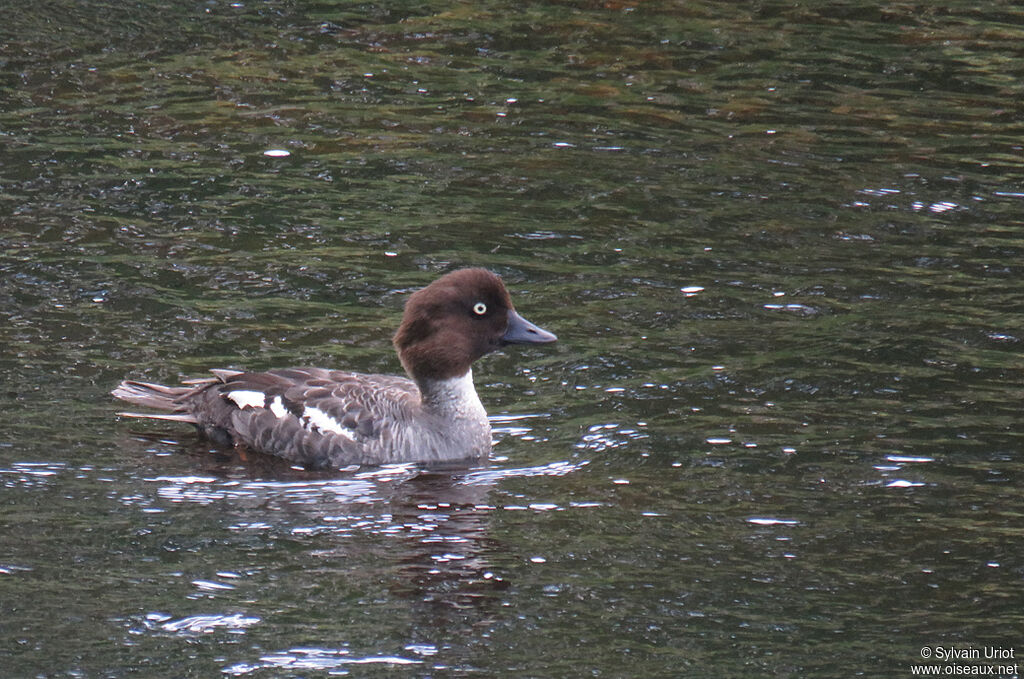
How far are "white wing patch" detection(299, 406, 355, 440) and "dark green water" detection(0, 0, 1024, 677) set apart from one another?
1.01 ft

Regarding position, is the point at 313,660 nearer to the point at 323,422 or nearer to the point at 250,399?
the point at 323,422

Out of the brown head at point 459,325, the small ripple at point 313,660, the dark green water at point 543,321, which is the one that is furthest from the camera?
the brown head at point 459,325

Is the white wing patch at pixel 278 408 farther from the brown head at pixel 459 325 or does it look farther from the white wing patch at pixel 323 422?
the brown head at pixel 459 325

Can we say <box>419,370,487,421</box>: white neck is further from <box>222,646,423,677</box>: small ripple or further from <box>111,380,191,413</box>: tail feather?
<box>222,646,423,677</box>: small ripple

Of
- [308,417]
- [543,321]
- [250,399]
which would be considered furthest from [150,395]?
[543,321]

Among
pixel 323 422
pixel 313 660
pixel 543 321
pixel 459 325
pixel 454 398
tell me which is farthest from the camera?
pixel 543 321

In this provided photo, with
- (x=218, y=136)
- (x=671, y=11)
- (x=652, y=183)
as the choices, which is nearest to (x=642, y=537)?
(x=652, y=183)

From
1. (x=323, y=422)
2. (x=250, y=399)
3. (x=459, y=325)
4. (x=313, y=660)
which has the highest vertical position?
(x=459, y=325)

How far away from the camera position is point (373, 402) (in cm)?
1002

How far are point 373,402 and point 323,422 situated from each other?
330 mm

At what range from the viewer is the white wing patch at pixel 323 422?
991 centimetres

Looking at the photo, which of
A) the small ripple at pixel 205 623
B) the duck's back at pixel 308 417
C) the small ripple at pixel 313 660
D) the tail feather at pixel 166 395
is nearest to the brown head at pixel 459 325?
the duck's back at pixel 308 417

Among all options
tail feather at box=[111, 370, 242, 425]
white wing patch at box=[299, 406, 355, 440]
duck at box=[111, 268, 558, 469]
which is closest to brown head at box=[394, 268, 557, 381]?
duck at box=[111, 268, 558, 469]

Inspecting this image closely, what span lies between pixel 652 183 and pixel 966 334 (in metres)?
3.68
